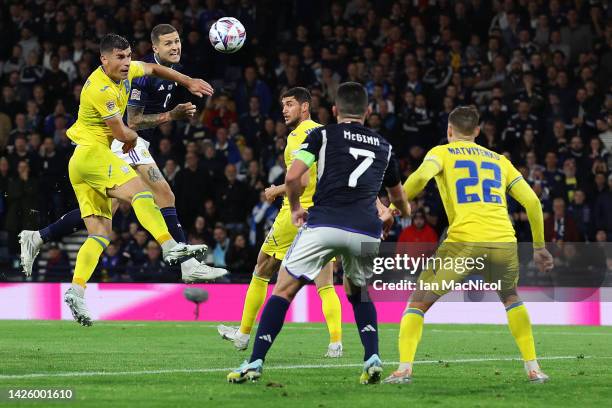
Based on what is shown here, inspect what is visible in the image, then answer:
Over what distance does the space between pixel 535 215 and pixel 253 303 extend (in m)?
3.67

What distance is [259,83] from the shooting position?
22969mm

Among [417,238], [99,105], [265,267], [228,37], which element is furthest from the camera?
[417,238]

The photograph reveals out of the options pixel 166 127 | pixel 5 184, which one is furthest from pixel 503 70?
pixel 5 184

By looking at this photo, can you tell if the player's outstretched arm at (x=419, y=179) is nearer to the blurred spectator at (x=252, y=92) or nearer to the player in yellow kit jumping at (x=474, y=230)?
the player in yellow kit jumping at (x=474, y=230)

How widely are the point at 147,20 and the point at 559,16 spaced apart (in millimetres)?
8557

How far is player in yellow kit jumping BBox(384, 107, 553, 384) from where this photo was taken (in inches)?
352

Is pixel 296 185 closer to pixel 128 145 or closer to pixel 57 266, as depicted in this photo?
pixel 128 145

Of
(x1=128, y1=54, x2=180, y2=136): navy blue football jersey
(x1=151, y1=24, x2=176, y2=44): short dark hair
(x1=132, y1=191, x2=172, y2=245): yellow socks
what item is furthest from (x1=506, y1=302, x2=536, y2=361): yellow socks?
(x1=151, y1=24, x2=176, y2=44): short dark hair

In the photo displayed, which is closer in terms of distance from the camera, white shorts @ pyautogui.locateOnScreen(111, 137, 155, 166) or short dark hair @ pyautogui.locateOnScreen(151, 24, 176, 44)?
white shorts @ pyautogui.locateOnScreen(111, 137, 155, 166)

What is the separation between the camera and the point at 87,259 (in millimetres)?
11359

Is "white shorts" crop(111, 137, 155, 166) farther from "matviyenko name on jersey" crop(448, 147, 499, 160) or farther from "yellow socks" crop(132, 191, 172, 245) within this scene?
"matviyenko name on jersey" crop(448, 147, 499, 160)

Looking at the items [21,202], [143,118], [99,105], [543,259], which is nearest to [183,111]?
[143,118]

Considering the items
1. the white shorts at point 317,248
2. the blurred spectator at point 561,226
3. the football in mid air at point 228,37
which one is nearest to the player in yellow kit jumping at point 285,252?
the football in mid air at point 228,37

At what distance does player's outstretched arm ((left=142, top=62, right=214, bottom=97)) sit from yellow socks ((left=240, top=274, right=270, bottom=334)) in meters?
2.01
